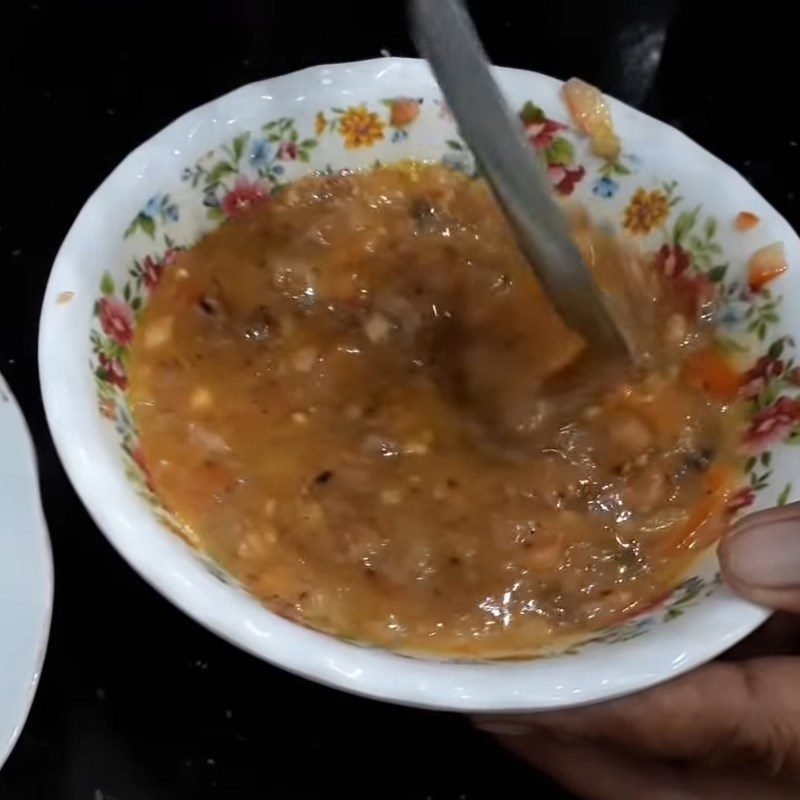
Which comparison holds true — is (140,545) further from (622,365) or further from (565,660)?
(622,365)

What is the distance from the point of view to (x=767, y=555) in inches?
31.0

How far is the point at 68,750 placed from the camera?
874mm

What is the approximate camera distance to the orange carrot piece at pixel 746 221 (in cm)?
100

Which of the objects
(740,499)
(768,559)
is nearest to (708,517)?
(740,499)

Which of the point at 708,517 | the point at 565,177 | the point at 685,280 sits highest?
the point at 565,177

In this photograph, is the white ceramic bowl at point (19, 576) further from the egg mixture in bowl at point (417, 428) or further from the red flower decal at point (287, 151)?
the red flower decal at point (287, 151)

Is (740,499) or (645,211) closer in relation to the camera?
(740,499)

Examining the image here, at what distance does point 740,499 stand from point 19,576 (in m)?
0.60

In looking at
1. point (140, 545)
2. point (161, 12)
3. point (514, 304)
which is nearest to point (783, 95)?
point (514, 304)

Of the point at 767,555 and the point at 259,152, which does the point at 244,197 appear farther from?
the point at 767,555

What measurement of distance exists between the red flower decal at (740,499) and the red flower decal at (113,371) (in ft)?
1.72

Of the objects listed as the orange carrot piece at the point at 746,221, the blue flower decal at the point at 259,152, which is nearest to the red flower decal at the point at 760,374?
the orange carrot piece at the point at 746,221

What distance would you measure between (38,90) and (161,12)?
19 centimetres

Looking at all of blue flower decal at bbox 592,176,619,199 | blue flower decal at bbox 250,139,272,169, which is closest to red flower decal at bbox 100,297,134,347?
blue flower decal at bbox 250,139,272,169
